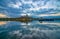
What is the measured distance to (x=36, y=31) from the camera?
7.57 ft

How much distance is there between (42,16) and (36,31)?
262 millimetres

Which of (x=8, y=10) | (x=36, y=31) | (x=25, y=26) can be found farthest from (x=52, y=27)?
(x=8, y=10)

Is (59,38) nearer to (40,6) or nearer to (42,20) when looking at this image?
(42,20)

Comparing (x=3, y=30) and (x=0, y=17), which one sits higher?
(x=0, y=17)

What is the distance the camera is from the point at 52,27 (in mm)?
2297

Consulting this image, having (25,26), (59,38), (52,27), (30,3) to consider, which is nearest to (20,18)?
(25,26)

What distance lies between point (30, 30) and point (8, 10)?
0.48 meters

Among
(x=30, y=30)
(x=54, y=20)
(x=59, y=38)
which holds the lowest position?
(x=59, y=38)

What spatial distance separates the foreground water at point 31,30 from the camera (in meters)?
2.29

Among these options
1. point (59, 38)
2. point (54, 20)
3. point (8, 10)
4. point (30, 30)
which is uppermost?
point (8, 10)

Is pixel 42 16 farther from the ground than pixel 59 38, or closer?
farther from the ground

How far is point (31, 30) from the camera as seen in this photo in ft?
7.60

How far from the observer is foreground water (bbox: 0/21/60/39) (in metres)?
2.29

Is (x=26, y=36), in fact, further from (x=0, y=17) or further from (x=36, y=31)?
(x=0, y=17)
